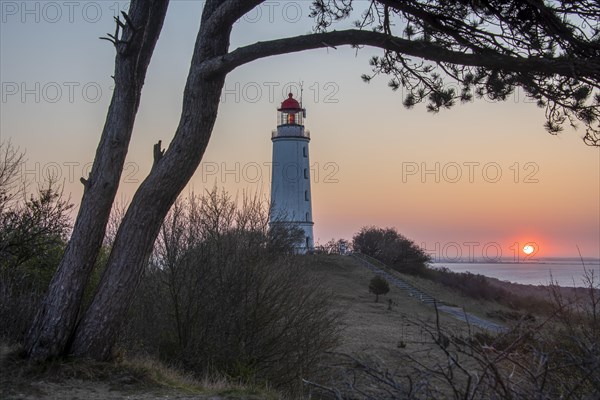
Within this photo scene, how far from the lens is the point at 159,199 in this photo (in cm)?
860

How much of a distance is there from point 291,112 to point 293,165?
4.34 meters

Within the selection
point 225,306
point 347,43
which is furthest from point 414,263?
point 347,43

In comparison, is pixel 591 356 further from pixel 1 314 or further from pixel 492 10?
pixel 1 314

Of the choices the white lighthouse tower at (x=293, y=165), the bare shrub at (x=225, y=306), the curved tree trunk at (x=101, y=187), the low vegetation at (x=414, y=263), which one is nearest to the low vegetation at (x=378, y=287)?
the white lighthouse tower at (x=293, y=165)

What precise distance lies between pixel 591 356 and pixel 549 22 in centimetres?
653

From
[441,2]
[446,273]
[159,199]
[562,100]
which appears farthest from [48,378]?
[446,273]

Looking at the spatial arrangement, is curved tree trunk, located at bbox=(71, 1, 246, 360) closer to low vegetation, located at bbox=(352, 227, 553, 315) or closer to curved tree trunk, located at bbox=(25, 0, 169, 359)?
curved tree trunk, located at bbox=(25, 0, 169, 359)

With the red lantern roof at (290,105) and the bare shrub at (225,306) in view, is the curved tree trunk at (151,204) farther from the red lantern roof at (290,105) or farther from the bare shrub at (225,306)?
the red lantern roof at (290,105)

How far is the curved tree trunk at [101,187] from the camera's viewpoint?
8031 mm

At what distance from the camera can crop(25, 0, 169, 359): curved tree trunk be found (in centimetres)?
803

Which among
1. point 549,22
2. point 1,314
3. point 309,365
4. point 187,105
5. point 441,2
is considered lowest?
point 309,365

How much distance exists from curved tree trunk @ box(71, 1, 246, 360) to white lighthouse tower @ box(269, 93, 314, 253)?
1543 inches

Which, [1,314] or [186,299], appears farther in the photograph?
[186,299]

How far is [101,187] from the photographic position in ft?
28.6
